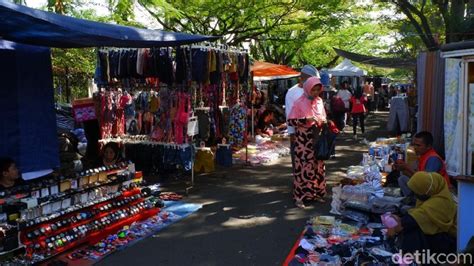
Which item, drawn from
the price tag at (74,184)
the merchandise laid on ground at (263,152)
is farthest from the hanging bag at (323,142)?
the merchandise laid on ground at (263,152)

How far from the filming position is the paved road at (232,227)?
4.86 m

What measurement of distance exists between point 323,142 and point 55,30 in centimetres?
384

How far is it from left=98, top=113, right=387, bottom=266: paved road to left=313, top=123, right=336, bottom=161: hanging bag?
78 centimetres

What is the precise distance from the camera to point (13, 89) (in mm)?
4992

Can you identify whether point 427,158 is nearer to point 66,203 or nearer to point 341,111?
point 66,203

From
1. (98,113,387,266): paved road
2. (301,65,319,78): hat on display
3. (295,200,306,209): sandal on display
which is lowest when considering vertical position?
(98,113,387,266): paved road

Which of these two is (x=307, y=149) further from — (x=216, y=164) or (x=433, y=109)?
(x=216, y=164)

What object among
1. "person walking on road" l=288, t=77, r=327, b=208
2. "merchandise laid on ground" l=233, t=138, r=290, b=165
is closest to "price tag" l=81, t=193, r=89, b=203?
"person walking on road" l=288, t=77, r=327, b=208

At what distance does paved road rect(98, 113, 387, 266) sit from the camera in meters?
4.86

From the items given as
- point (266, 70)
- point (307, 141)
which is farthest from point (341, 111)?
point (307, 141)

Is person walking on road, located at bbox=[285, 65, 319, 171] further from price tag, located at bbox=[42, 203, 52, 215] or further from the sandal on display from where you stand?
price tag, located at bbox=[42, 203, 52, 215]

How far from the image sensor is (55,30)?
421 centimetres

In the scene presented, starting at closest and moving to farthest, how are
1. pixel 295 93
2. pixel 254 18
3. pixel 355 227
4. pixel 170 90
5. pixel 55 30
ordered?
pixel 55 30, pixel 355 227, pixel 295 93, pixel 170 90, pixel 254 18

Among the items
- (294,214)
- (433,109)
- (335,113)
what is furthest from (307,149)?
(335,113)
